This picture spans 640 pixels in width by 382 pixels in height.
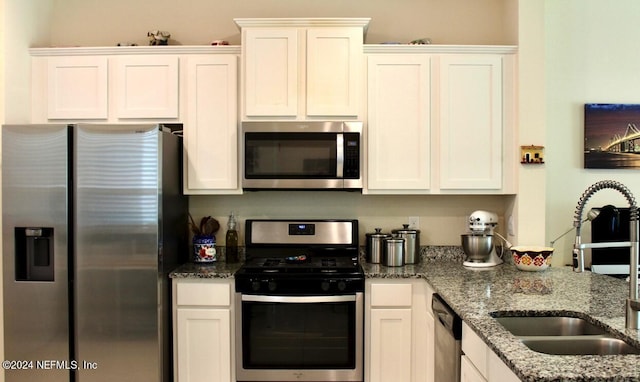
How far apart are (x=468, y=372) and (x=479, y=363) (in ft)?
0.48

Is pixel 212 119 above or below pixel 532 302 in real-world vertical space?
above

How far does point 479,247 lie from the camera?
2.78 metres

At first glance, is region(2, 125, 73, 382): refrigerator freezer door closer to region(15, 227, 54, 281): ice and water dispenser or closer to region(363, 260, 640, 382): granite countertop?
region(15, 227, 54, 281): ice and water dispenser

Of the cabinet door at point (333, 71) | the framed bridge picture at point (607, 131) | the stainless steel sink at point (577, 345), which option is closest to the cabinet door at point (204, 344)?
the cabinet door at point (333, 71)

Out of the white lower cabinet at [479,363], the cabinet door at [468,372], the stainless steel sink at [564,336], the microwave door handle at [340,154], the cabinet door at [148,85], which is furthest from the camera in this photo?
the cabinet door at [148,85]

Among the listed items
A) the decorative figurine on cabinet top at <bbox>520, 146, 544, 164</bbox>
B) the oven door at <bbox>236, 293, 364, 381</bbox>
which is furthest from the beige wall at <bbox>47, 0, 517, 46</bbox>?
the oven door at <bbox>236, 293, 364, 381</bbox>

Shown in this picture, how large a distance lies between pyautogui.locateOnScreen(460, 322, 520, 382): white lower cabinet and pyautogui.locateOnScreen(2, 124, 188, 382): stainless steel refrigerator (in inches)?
65.0

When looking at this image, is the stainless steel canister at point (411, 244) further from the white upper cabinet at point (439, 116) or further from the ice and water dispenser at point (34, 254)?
the ice and water dispenser at point (34, 254)

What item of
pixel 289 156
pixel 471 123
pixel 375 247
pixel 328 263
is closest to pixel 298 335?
pixel 328 263

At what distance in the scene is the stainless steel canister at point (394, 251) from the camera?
9.23 ft

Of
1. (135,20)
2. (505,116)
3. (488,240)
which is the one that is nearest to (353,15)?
(505,116)

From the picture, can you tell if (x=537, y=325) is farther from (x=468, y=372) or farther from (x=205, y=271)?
(x=205, y=271)

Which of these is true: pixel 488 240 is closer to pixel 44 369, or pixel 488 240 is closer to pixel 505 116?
pixel 505 116

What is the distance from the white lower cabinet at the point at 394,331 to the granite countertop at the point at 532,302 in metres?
0.09
